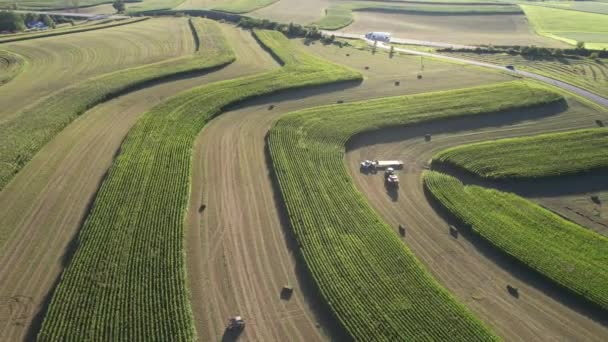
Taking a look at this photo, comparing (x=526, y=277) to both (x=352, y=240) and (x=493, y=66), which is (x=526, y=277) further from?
(x=493, y=66)

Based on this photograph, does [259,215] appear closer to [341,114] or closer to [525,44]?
[341,114]

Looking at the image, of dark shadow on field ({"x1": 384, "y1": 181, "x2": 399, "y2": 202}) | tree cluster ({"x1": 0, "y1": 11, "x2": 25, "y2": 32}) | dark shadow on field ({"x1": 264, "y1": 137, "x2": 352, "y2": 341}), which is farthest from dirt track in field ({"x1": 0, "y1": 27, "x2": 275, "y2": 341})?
tree cluster ({"x1": 0, "y1": 11, "x2": 25, "y2": 32})

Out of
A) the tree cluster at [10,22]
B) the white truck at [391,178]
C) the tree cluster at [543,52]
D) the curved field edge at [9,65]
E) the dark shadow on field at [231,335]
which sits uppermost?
the tree cluster at [10,22]

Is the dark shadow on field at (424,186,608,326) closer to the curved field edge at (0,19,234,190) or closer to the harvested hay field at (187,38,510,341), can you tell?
the harvested hay field at (187,38,510,341)

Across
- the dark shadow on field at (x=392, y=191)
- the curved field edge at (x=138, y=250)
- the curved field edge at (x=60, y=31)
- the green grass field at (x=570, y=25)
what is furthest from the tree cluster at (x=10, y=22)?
the green grass field at (x=570, y=25)

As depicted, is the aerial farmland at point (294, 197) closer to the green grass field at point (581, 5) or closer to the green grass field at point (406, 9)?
the green grass field at point (406, 9)

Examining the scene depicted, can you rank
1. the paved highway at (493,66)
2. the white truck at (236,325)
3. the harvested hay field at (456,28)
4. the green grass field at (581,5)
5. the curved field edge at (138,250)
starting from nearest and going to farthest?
1. the curved field edge at (138,250)
2. the white truck at (236,325)
3. the paved highway at (493,66)
4. the harvested hay field at (456,28)
5. the green grass field at (581,5)
